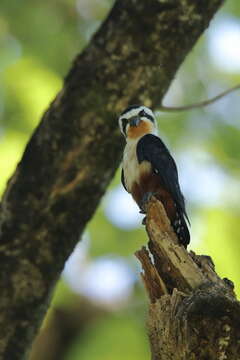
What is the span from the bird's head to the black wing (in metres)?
0.12

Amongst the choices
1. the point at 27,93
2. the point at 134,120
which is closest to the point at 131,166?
the point at 134,120

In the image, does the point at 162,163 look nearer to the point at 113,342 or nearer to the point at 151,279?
the point at 151,279

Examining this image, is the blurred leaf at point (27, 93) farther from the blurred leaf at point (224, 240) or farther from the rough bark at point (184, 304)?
the rough bark at point (184, 304)

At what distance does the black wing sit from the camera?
5172 millimetres

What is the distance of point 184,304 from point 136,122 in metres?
2.46

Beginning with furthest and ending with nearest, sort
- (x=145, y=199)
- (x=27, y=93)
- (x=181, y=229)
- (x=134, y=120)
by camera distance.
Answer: (x=27, y=93), (x=134, y=120), (x=145, y=199), (x=181, y=229)

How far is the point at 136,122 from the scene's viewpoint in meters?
5.78

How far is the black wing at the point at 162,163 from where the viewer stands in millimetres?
5172

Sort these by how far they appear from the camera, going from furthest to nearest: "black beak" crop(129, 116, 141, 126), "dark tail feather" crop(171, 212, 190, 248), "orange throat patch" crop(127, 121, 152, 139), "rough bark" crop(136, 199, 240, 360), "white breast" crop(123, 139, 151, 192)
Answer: "orange throat patch" crop(127, 121, 152, 139) < "black beak" crop(129, 116, 141, 126) < "white breast" crop(123, 139, 151, 192) < "dark tail feather" crop(171, 212, 190, 248) < "rough bark" crop(136, 199, 240, 360)

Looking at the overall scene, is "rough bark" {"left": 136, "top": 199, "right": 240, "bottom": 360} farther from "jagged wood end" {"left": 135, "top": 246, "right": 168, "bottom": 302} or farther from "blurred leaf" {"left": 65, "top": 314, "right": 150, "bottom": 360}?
"blurred leaf" {"left": 65, "top": 314, "right": 150, "bottom": 360}

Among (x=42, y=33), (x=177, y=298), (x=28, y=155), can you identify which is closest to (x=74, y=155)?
(x=28, y=155)

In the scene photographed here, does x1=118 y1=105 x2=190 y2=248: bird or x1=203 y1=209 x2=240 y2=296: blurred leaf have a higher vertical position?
x1=203 y1=209 x2=240 y2=296: blurred leaf

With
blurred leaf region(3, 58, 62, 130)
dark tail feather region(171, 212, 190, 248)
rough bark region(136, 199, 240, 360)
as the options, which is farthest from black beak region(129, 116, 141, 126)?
blurred leaf region(3, 58, 62, 130)

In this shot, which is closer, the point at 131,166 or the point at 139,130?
the point at 131,166
